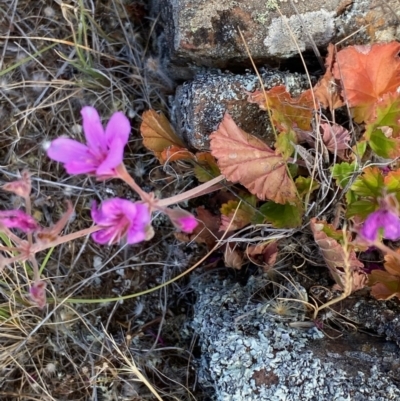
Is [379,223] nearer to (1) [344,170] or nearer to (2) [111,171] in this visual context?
(1) [344,170]

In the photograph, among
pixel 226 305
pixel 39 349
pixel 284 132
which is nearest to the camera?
pixel 284 132

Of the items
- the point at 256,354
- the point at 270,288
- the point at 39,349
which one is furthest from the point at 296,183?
the point at 39,349

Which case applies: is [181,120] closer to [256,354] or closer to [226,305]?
[226,305]

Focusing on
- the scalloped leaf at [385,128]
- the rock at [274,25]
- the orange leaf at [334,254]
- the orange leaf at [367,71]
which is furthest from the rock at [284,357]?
the rock at [274,25]

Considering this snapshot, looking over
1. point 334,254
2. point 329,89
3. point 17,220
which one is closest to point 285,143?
point 329,89

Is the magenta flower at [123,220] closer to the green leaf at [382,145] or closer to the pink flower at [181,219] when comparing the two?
the pink flower at [181,219]

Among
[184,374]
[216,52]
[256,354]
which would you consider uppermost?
[216,52]

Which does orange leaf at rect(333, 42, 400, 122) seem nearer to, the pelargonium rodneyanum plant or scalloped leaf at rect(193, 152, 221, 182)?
scalloped leaf at rect(193, 152, 221, 182)
